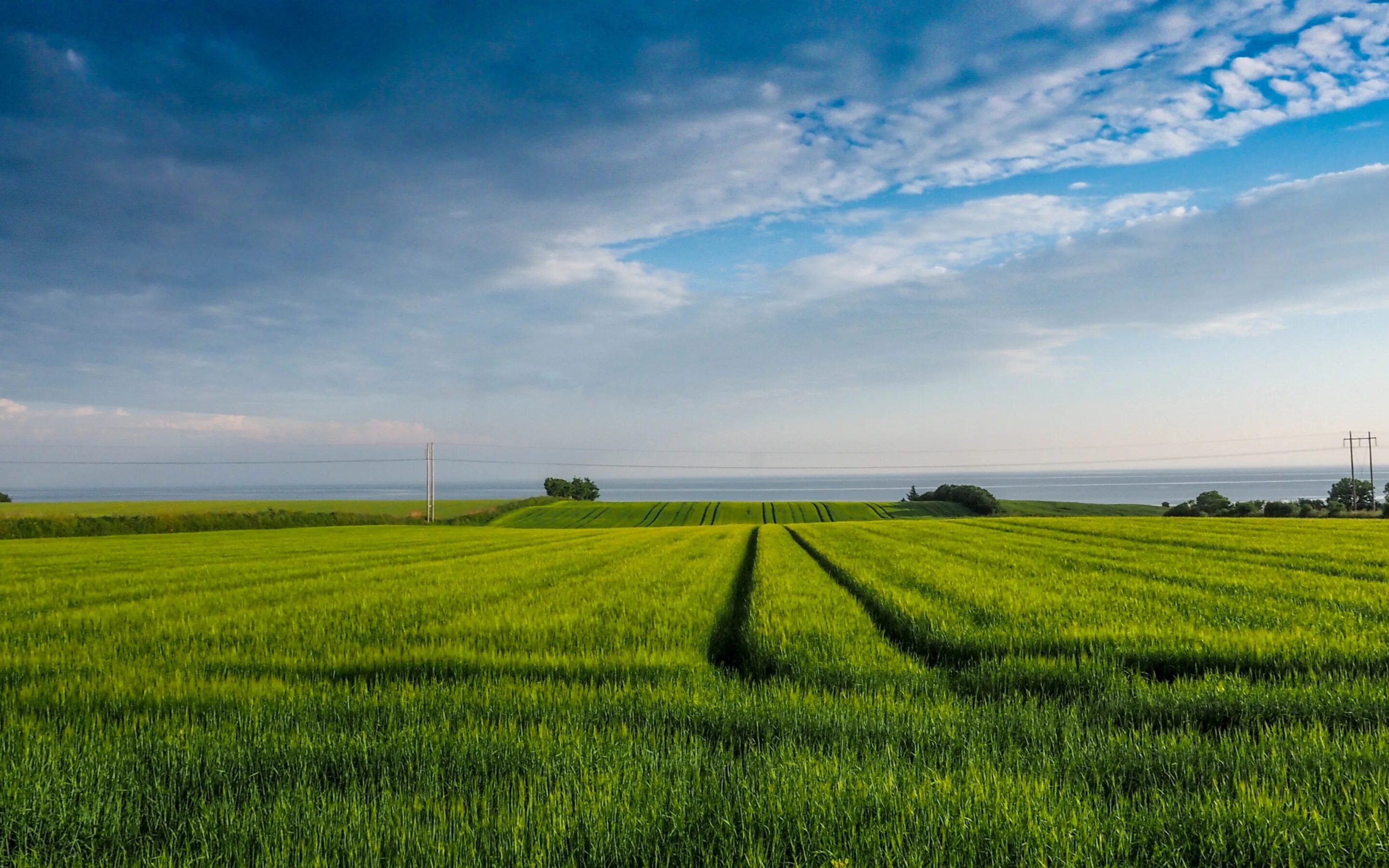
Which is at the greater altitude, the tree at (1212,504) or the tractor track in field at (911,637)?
the tractor track in field at (911,637)

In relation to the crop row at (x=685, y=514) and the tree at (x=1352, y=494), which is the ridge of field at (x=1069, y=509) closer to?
the crop row at (x=685, y=514)

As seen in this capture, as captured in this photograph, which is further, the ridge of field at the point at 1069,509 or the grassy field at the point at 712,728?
the ridge of field at the point at 1069,509

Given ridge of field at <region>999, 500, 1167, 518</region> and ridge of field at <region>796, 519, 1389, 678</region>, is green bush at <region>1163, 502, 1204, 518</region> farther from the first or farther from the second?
ridge of field at <region>796, 519, 1389, 678</region>

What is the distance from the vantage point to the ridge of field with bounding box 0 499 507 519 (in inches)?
2680

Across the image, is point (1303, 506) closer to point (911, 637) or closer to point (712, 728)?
point (911, 637)

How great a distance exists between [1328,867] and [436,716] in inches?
217

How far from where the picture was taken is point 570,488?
465 feet

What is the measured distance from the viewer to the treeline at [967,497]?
331ft

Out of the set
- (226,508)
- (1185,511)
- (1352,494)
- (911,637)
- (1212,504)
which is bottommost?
(1185,511)

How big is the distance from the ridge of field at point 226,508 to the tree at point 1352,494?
11242cm

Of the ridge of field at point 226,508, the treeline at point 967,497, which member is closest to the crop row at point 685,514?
the ridge of field at point 226,508

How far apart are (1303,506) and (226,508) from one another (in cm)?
→ 12648

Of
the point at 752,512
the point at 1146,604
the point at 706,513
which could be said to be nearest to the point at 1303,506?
the point at 752,512

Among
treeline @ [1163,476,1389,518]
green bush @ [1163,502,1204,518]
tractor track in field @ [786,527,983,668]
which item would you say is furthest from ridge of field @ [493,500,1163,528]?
tractor track in field @ [786,527,983,668]
